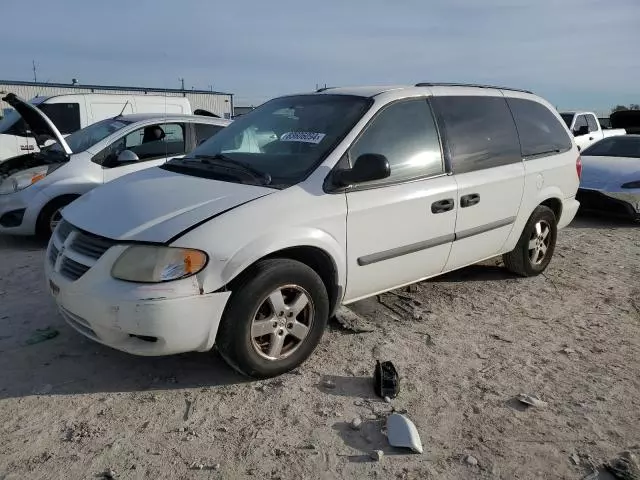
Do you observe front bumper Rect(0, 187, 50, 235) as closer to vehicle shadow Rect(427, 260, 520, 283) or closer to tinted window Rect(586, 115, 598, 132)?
vehicle shadow Rect(427, 260, 520, 283)

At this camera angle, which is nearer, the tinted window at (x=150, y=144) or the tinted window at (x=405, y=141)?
the tinted window at (x=405, y=141)

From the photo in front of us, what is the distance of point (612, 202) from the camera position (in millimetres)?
8352

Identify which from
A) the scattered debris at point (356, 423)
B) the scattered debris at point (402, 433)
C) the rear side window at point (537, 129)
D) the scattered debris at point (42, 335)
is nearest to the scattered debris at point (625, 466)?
the scattered debris at point (402, 433)

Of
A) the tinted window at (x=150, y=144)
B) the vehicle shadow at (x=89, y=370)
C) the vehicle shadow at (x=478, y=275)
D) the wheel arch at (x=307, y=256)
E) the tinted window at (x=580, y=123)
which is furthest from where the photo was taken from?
the tinted window at (x=580, y=123)

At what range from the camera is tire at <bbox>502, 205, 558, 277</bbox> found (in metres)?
5.16

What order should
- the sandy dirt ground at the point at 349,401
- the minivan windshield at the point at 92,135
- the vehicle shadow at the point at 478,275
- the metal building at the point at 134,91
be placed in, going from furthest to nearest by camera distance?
1. the metal building at the point at 134,91
2. the minivan windshield at the point at 92,135
3. the vehicle shadow at the point at 478,275
4. the sandy dirt ground at the point at 349,401

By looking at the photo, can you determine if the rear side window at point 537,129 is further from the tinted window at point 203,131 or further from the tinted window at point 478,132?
the tinted window at point 203,131

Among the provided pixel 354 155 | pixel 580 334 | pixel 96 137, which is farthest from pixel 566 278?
pixel 96 137

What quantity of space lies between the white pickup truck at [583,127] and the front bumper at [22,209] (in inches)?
494

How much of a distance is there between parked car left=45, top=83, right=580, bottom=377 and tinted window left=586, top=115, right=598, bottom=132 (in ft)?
37.9

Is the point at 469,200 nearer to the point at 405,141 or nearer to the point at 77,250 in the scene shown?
the point at 405,141

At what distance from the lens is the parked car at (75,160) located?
6.32 metres

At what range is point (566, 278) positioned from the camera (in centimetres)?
555

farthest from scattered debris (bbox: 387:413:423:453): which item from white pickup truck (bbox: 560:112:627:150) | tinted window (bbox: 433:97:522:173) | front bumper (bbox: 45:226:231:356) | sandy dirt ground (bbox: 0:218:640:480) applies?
white pickup truck (bbox: 560:112:627:150)
